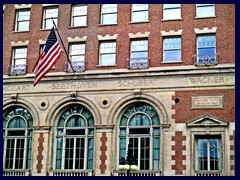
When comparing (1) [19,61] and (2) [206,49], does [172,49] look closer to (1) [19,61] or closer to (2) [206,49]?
(2) [206,49]

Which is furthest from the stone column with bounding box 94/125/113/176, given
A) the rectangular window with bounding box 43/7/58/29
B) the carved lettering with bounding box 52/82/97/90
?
the rectangular window with bounding box 43/7/58/29

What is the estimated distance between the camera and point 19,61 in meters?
30.9

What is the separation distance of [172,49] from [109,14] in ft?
16.2

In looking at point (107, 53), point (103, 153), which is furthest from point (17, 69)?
point (103, 153)

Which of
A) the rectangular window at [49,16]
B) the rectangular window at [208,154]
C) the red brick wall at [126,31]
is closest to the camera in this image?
the rectangular window at [208,154]

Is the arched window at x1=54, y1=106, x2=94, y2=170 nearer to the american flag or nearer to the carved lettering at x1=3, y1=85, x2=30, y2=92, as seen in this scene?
the carved lettering at x1=3, y1=85, x2=30, y2=92

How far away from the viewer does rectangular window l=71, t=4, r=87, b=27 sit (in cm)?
3052

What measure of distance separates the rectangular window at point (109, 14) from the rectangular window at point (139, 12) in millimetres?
1259

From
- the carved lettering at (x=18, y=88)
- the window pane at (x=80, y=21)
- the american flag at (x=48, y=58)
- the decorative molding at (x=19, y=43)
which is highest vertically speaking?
the window pane at (x=80, y=21)

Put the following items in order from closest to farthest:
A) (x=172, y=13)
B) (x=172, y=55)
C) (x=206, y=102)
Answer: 1. (x=206, y=102)
2. (x=172, y=55)
3. (x=172, y=13)

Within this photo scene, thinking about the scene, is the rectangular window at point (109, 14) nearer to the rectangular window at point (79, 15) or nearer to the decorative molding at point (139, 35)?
the rectangular window at point (79, 15)

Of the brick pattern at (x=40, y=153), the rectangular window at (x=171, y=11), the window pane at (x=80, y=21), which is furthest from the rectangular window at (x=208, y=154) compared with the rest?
the window pane at (x=80, y=21)

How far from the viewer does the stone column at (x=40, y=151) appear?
28.2 metres

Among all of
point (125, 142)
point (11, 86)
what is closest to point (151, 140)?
point (125, 142)
